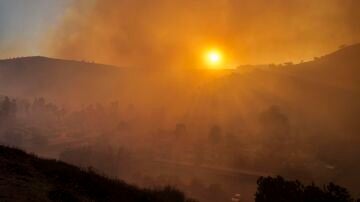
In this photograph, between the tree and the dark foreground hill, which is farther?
the tree

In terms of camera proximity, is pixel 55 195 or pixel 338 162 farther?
pixel 338 162

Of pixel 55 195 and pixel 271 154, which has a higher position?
pixel 271 154

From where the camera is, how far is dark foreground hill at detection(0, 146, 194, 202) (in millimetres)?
17219

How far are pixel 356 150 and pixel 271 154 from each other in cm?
4552

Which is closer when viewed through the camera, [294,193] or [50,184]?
[50,184]

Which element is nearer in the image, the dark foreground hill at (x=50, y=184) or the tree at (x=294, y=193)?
the dark foreground hill at (x=50, y=184)

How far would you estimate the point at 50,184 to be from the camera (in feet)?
64.1

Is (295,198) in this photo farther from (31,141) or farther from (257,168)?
(31,141)

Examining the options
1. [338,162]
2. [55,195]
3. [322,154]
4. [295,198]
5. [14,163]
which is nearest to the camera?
[55,195]

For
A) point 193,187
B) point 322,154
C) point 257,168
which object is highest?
point 322,154

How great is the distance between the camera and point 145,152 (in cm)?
17438

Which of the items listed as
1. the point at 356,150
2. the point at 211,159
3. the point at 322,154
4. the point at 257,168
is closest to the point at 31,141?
the point at 211,159

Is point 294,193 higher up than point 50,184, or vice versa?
point 294,193

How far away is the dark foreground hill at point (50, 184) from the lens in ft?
56.5
